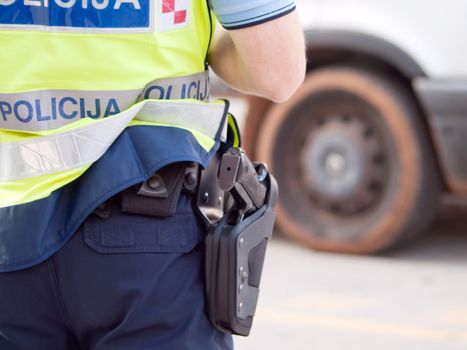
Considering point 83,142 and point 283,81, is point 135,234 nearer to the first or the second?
point 83,142

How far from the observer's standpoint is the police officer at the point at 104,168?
1.72 meters

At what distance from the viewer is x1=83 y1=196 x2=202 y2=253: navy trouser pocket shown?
171 centimetres

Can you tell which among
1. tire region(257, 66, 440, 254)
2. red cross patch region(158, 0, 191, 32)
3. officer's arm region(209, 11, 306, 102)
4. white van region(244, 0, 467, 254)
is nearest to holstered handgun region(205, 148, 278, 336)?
officer's arm region(209, 11, 306, 102)

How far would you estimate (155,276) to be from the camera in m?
1.72

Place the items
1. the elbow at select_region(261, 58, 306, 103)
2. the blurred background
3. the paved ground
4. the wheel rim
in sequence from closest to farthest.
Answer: the elbow at select_region(261, 58, 306, 103), the paved ground, the blurred background, the wheel rim

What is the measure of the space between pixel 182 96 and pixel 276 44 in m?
0.19

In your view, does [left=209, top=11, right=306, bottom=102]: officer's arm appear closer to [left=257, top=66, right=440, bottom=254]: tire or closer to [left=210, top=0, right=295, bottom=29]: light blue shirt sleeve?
[left=210, top=0, right=295, bottom=29]: light blue shirt sleeve

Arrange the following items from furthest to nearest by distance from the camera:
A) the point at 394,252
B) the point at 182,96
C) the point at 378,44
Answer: the point at 394,252 < the point at 378,44 < the point at 182,96

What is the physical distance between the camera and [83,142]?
1.74 m

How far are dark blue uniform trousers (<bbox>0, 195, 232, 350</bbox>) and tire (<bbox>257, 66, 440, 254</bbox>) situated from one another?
3.83 meters

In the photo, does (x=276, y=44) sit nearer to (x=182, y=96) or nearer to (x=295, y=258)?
(x=182, y=96)

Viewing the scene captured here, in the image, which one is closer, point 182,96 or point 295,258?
point 182,96

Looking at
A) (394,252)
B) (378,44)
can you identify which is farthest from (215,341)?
(394,252)

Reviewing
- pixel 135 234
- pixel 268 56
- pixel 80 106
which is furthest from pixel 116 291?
pixel 268 56
